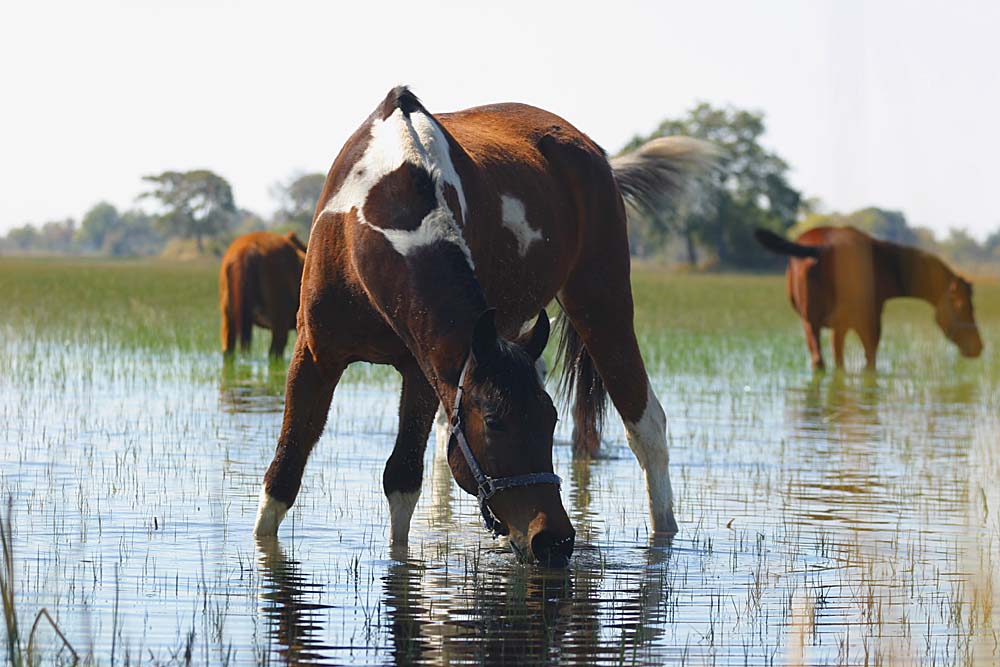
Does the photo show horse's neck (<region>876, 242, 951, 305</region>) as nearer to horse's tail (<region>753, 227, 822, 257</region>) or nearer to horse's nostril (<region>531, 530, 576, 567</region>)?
horse's tail (<region>753, 227, 822, 257</region>)

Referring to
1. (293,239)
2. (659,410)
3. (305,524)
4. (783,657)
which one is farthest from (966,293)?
(783,657)

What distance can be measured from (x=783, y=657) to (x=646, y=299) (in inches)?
1255

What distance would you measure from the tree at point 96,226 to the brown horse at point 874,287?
146 meters

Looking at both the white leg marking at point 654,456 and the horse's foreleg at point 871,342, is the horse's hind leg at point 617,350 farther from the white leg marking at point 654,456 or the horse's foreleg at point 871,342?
the horse's foreleg at point 871,342

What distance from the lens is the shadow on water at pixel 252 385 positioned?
12.3 metres

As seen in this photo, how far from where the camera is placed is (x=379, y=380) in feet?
50.0

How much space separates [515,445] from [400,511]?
1.63 metres

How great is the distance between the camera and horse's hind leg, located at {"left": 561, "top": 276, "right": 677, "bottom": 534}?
304 inches

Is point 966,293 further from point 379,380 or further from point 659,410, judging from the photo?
point 659,410

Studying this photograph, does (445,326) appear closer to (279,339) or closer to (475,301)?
(475,301)

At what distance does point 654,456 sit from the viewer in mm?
7738

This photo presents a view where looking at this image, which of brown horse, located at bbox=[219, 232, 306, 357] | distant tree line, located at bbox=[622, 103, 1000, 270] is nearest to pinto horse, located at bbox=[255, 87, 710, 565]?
brown horse, located at bbox=[219, 232, 306, 357]

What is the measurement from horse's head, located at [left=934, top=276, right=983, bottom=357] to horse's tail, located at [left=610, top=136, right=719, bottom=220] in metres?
11.3

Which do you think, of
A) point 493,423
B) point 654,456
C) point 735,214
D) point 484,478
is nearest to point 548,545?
point 484,478
